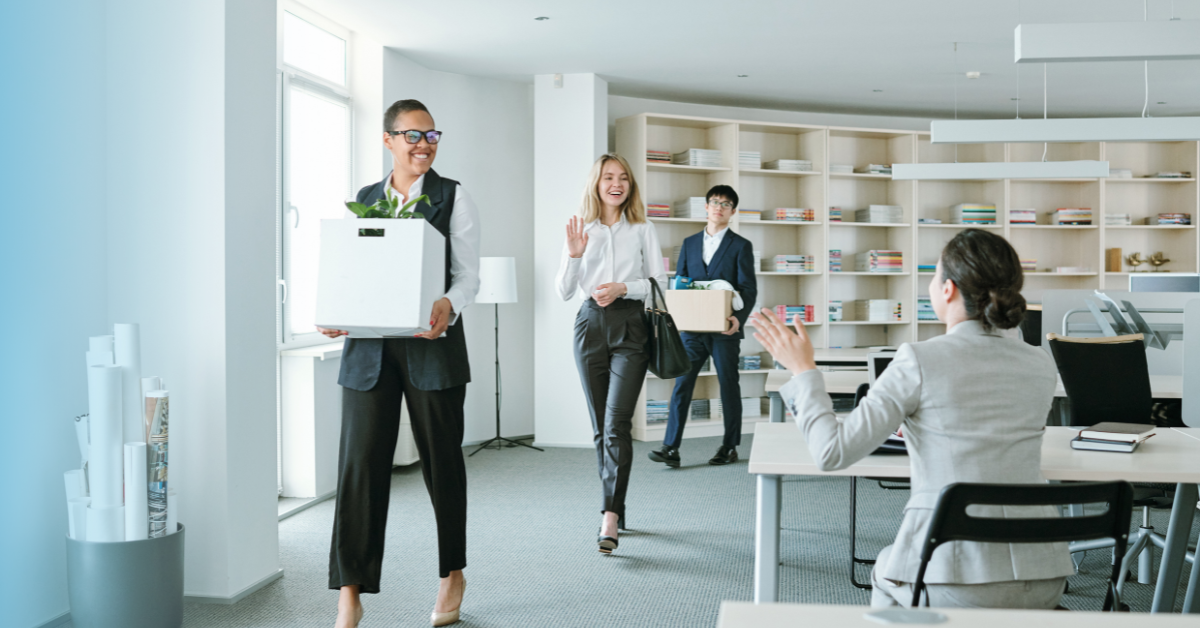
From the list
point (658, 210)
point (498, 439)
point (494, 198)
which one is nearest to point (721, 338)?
point (658, 210)

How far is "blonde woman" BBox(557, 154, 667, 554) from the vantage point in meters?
3.46

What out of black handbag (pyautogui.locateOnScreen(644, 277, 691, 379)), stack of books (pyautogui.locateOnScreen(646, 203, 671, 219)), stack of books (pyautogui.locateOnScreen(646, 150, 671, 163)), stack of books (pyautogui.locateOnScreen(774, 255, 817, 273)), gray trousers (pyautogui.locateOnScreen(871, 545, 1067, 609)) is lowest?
gray trousers (pyautogui.locateOnScreen(871, 545, 1067, 609))

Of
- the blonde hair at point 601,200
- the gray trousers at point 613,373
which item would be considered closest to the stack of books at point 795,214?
the blonde hair at point 601,200

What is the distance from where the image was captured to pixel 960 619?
944 mm

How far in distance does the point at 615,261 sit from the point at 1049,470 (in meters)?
1.99

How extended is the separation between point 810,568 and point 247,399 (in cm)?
223

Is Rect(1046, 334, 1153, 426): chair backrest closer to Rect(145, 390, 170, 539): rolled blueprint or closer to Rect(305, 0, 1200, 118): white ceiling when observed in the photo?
Rect(305, 0, 1200, 118): white ceiling

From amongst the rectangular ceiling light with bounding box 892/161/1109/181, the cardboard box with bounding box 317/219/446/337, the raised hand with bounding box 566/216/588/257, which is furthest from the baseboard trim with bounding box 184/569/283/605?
the rectangular ceiling light with bounding box 892/161/1109/181

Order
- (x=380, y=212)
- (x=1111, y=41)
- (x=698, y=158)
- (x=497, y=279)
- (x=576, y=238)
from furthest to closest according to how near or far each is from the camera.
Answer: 1. (x=698, y=158)
2. (x=497, y=279)
3. (x=576, y=238)
4. (x=1111, y=41)
5. (x=380, y=212)

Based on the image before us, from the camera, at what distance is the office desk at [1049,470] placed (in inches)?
76.0

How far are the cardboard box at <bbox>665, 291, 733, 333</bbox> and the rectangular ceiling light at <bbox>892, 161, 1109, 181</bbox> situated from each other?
5.69ft

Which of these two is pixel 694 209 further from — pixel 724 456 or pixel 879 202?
pixel 724 456

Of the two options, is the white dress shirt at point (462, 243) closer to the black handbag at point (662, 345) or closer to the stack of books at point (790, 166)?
the black handbag at point (662, 345)

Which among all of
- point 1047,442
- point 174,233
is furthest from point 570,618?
point 174,233
